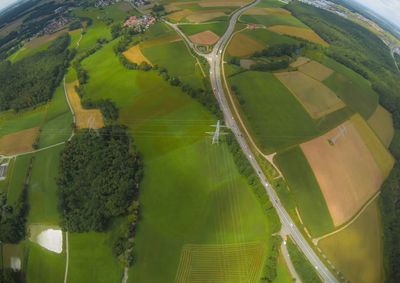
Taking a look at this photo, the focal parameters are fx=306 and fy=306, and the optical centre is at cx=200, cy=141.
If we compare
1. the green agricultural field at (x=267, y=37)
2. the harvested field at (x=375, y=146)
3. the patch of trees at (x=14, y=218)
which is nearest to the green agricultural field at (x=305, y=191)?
the harvested field at (x=375, y=146)

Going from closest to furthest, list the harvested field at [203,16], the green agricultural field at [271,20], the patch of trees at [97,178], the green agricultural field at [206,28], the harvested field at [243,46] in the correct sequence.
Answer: the patch of trees at [97,178], the harvested field at [243,46], the green agricultural field at [206,28], the harvested field at [203,16], the green agricultural field at [271,20]

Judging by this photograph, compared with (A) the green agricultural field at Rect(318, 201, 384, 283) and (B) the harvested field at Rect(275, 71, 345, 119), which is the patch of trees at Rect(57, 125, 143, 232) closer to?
(A) the green agricultural field at Rect(318, 201, 384, 283)

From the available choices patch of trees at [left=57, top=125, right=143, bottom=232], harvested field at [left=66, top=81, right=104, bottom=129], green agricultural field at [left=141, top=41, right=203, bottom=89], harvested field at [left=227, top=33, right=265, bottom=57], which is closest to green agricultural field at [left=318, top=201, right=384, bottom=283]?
patch of trees at [left=57, top=125, right=143, bottom=232]

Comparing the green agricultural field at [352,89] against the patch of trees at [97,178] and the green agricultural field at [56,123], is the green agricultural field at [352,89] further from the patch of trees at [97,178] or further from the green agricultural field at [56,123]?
the green agricultural field at [56,123]

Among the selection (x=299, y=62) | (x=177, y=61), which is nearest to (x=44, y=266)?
(x=177, y=61)

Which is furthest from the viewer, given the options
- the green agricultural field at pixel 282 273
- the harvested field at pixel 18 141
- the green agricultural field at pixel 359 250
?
the harvested field at pixel 18 141

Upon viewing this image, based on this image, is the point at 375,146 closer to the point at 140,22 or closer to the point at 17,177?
the point at 17,177
